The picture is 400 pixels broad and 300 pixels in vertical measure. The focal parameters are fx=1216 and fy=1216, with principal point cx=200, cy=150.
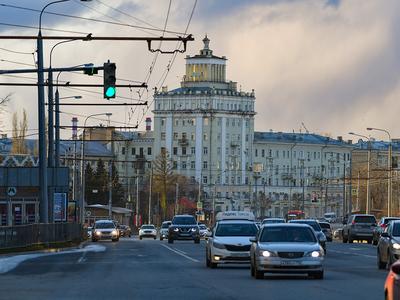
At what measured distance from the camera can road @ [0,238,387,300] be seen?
24281 millimetres

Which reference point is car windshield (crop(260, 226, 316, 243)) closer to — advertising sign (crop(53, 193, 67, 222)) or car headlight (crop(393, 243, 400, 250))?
car headlight (crop(393, 243, 400, 250))

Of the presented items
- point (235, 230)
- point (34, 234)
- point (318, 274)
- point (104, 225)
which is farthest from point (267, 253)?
point (104, 225)

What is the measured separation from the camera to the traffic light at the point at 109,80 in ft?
117

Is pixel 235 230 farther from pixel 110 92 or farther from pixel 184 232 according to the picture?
pixel 184 232

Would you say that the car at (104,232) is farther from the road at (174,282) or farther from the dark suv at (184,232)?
the road at (174,282)

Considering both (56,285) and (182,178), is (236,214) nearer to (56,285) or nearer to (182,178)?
(56,285)

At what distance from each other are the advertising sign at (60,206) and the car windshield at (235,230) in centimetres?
3588

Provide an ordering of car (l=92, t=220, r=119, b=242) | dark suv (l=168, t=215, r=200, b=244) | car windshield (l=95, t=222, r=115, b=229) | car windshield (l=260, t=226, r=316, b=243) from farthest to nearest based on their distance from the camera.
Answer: car windshield (l=95, t=222, r=115, b=229), car (l=92, t=220, r=119, b=242), dark suv (l=168, t=215, r=200, b=244), car windshield (l=260, t=226, r=316, b=243)

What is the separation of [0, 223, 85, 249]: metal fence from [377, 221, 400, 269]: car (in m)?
21.3

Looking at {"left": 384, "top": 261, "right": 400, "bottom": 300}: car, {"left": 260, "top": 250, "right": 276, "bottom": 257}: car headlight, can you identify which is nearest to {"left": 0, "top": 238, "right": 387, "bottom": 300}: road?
{"left": 260, "top": 250, "right": 276, "bottom": 257}: car headlight

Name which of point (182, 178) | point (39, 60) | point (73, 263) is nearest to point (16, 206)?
point (39, 60)

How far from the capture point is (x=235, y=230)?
37.8 meters

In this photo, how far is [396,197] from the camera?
551ft

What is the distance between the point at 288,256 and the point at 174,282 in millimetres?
3000
